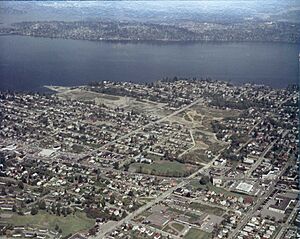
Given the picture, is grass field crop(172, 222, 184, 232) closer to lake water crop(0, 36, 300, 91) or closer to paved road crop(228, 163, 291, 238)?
paved road crop(228, 163, 291, 238)

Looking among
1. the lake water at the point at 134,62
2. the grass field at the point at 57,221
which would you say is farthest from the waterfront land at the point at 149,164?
the lake water at the point at 134,62

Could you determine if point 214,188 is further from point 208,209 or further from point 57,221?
point 57,221

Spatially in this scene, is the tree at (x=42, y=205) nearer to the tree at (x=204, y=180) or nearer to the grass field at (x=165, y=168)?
the grass field at (x=165, y=168)

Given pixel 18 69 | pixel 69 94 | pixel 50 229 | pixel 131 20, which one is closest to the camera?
pixel 50 229

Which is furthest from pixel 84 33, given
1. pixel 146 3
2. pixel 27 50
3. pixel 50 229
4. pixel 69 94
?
pixel 50 229

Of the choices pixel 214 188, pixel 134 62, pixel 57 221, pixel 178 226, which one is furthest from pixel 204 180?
pixel 134 62

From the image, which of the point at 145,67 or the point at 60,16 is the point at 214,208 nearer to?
the point at 145,67
